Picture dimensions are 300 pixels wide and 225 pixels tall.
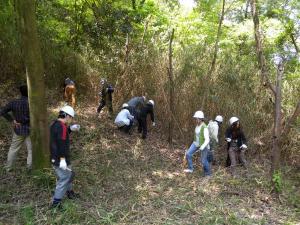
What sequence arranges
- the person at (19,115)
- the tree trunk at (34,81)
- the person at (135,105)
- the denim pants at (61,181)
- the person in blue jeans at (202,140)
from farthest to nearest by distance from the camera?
the person at (135,105), the person in blue jeans at (202,140), the person at (19,115), the tree trunk at (34,81), the denim pants at (61,181)

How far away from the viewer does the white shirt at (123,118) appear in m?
9.11

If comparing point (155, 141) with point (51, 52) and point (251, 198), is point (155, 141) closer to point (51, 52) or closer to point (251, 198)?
point (251, 198)

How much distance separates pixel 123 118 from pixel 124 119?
0.04 metres

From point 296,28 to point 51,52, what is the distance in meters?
9.00

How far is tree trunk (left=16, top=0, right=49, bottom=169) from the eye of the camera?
223 inches

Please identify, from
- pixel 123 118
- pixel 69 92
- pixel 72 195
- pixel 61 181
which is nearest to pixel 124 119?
pixel 123 118

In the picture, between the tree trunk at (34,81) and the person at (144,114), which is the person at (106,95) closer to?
the person at (144,114)

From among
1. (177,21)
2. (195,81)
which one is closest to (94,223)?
(195,81)

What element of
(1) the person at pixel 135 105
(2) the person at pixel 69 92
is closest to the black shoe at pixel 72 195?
(1) the person at pixel 135 105

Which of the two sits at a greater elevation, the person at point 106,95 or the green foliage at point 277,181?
the person at point 106,95

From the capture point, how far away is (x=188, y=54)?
1075 cm

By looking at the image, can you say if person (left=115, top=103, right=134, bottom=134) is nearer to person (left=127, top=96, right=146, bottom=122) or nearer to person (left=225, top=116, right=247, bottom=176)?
person (left=127, top=96, right=146, bottom=122)

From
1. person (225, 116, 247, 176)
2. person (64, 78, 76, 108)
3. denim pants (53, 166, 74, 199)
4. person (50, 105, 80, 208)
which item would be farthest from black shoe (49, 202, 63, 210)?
person (64, 78, 76, 108)

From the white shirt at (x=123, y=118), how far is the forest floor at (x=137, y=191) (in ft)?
1.30
